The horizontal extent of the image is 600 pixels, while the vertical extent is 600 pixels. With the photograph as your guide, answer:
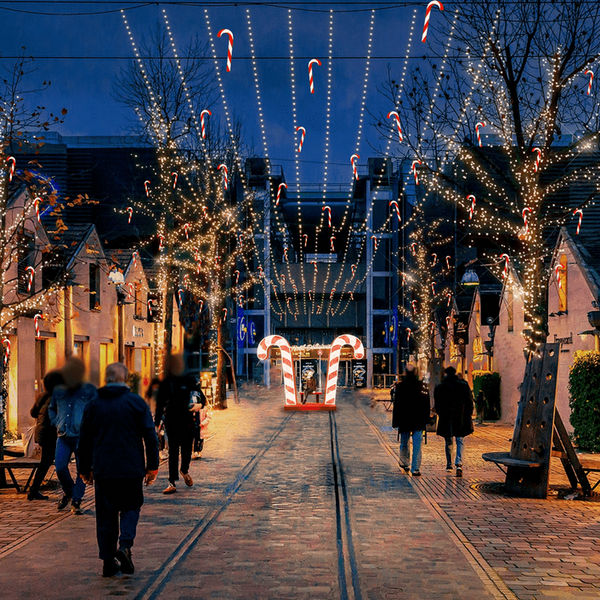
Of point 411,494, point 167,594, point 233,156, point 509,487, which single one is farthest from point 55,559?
point 233,156

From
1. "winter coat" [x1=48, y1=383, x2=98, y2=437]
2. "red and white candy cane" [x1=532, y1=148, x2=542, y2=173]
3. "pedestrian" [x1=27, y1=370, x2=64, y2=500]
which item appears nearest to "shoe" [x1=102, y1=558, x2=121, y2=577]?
"winter coat" [x1=48, y1=383, x2=98, y2=437]

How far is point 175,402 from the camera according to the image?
35.7 feet

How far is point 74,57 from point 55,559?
10343 mm

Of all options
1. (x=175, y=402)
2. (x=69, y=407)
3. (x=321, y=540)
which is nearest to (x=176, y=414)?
(x=175, y=402)

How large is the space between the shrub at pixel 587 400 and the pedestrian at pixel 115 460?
11.8 metres

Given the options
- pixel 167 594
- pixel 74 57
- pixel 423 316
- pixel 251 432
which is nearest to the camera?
pixel 167 594

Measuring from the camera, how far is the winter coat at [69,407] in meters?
9.61

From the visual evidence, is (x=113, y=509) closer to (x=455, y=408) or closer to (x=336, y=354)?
(x=455, y=408)

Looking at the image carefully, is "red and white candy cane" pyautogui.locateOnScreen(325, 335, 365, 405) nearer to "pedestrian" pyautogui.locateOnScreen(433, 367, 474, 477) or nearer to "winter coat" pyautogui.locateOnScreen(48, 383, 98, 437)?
"pedestrian" pyautogui.locateOnScreen(433, 367, 474, 477)

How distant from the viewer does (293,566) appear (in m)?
6.64

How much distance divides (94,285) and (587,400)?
17.6 meters

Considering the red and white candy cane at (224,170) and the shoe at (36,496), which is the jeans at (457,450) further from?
the red and white candy cane at (224,170)

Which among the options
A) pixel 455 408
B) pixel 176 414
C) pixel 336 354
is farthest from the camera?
pixel 336 354

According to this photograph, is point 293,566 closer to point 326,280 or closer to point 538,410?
point 538,410
